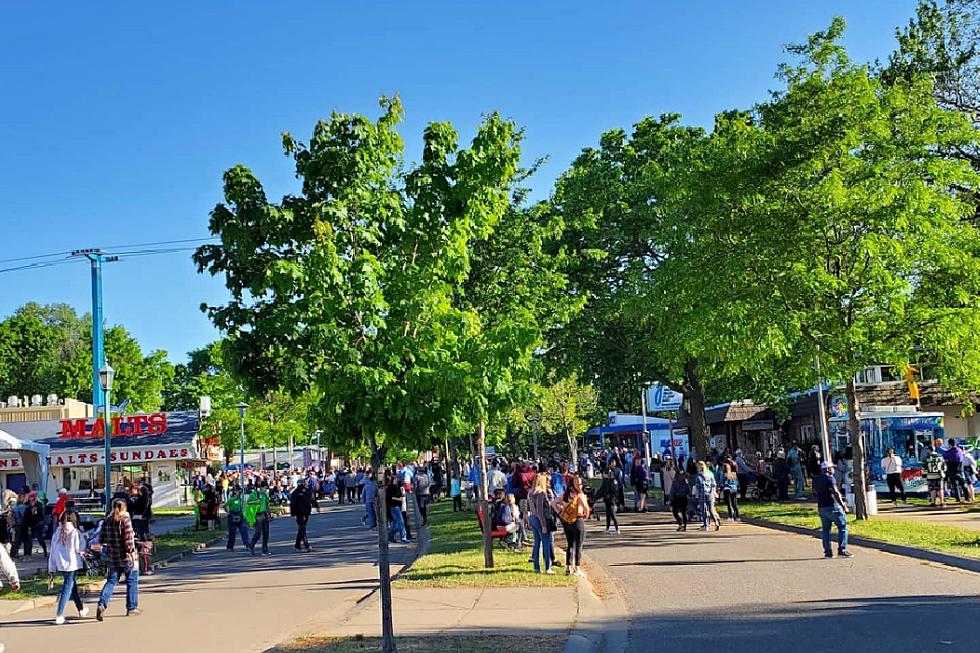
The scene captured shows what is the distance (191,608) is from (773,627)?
29.4 feet

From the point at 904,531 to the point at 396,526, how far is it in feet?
40.4

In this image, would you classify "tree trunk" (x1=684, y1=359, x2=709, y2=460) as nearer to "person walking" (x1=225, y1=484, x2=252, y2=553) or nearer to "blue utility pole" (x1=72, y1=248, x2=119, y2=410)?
"person walking" (x1=225, y1=484, x2=252, y2=553)

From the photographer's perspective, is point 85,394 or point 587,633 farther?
point 85,394

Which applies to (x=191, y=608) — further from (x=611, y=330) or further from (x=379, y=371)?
(x=611, y=330)

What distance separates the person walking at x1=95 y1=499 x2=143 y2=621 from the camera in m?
14.7

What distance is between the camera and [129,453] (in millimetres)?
54531

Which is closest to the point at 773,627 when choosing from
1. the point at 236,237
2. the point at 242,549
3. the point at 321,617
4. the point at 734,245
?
the point at 321,617

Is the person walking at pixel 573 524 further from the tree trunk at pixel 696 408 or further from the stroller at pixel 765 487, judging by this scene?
the tree trunk at pixel 696 408

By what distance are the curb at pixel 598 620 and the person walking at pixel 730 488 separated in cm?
1031

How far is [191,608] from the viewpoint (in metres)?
15.3

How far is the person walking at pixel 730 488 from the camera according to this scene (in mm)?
25750

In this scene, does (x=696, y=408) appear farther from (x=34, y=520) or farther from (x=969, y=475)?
(x=34, y=520)

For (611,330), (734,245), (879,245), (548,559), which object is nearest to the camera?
(548,559)

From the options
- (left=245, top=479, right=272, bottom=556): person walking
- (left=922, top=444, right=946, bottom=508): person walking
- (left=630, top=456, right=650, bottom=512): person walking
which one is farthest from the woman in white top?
(left=922, top=444, right=946, bottom=508): person walking
